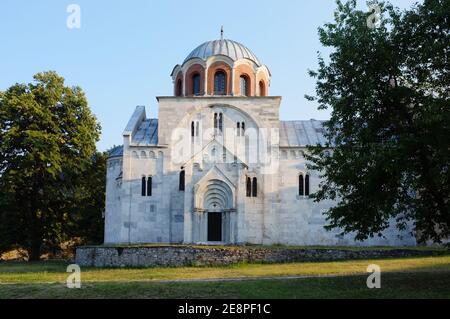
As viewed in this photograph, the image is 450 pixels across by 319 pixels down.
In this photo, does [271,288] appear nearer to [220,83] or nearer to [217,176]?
[217,176]

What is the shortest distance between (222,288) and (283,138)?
70.1ft

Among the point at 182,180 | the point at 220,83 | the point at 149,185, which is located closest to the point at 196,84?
the point at 220,83

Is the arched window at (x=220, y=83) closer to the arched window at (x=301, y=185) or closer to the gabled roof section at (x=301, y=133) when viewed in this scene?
the gabled roof section at (x=301, y=133)

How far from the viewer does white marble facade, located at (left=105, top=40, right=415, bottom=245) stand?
3397 centimetres

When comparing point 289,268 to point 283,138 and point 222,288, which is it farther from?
point 283,138

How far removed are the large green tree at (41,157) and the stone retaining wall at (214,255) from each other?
10312 mm

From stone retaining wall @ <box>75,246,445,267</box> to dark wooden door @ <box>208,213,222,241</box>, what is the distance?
20.1 feet

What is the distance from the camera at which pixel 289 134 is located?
3766cm

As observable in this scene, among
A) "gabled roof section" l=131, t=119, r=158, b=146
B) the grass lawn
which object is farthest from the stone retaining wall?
"gabled roof section" l=131, t=119, r=158, b=146

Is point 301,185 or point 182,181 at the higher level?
point 182,181

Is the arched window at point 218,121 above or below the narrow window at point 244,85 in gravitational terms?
below

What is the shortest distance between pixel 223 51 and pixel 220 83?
89.0 inches

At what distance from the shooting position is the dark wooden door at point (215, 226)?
34.6 m

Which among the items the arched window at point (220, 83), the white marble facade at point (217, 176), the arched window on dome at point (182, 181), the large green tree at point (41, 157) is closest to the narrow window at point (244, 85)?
the white marble facade at point (217, 176)
